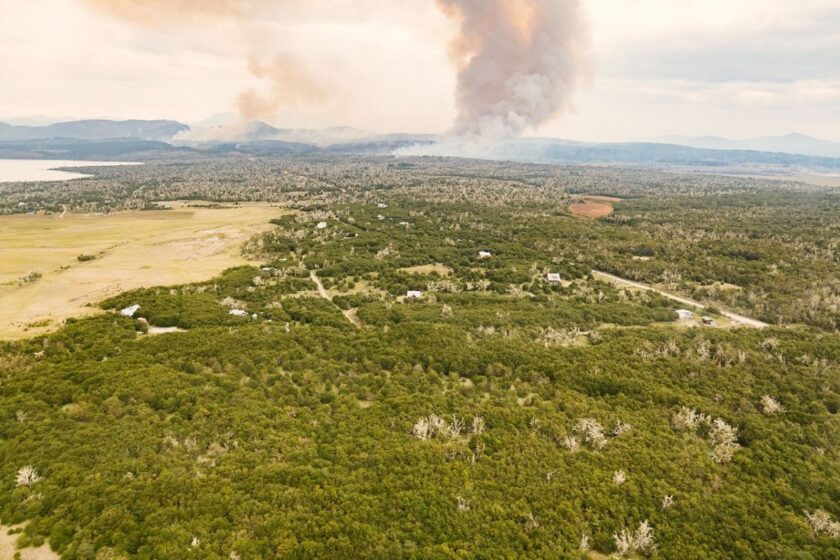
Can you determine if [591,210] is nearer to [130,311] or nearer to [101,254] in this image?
[101,254]

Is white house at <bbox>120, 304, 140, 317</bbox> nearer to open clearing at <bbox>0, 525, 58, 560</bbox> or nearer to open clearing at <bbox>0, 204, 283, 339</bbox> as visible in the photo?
open clearing at <bbox>0, 204, 283, 339</bbox>

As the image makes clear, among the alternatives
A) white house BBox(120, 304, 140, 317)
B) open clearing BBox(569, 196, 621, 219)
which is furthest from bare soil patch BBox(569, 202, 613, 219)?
white house BBox(120, 304, 140, 317)

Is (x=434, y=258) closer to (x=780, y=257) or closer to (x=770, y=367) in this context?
(x=770, y=367)

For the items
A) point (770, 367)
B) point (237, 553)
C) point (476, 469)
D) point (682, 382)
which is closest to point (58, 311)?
point (237, 553)

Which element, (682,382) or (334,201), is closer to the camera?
(682,382)

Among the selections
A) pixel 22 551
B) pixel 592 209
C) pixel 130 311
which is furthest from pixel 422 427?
pixel 592 209
